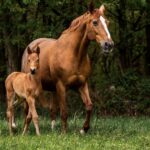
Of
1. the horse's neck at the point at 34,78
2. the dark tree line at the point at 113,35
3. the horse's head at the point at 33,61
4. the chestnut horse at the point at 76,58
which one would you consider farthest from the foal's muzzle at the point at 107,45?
the dark tree line at the point at 113,35

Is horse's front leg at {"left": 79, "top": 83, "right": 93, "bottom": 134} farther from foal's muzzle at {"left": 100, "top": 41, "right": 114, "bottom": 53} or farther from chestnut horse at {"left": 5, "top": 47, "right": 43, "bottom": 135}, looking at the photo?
foal's muzzle at {"left": 100, "top": 41, "right": 114, "bottom": 53}

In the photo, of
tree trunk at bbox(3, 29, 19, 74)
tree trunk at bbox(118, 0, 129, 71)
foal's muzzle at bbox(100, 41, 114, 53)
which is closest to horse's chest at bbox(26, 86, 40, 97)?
foal's muzzle at bbox(100, 41, 114, 53)

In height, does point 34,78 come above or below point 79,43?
below

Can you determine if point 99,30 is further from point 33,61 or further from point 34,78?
point 34,78

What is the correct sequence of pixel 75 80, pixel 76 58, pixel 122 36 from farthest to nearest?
pixel 122 36 < pixel 76 58 < pixel 75 80

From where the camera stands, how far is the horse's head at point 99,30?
12406mm

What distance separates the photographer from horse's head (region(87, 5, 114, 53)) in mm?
12406

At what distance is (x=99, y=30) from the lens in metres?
12.7

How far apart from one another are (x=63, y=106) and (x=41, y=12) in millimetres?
13145

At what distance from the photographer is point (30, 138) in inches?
451

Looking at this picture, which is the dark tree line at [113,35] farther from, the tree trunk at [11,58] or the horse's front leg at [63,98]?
the horse's front leg at [63,98]

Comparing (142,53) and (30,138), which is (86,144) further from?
(142,53)

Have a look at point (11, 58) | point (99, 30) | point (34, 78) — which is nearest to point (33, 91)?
point (34, 78)

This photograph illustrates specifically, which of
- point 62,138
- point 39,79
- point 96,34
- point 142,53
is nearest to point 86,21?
point 96,34
